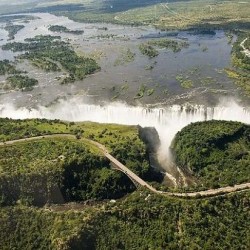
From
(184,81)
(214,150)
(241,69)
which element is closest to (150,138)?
(214,150)

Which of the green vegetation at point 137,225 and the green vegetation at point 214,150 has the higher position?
the green vegetation at point 214,150

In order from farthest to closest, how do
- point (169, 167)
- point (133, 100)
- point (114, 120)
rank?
point (133, 100), point (114, 120), point (169, 167)

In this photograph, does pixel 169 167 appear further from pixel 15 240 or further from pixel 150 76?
pixel 150 76

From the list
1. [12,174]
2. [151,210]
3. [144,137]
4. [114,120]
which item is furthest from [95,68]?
[151,210]

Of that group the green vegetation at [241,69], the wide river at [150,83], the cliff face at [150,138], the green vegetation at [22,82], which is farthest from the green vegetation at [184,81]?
the green vegetation at [22,82]

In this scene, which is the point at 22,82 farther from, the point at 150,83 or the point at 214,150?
the point at 214,150

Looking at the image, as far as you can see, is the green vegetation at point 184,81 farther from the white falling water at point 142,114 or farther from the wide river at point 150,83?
the white falling water at point 142,114
